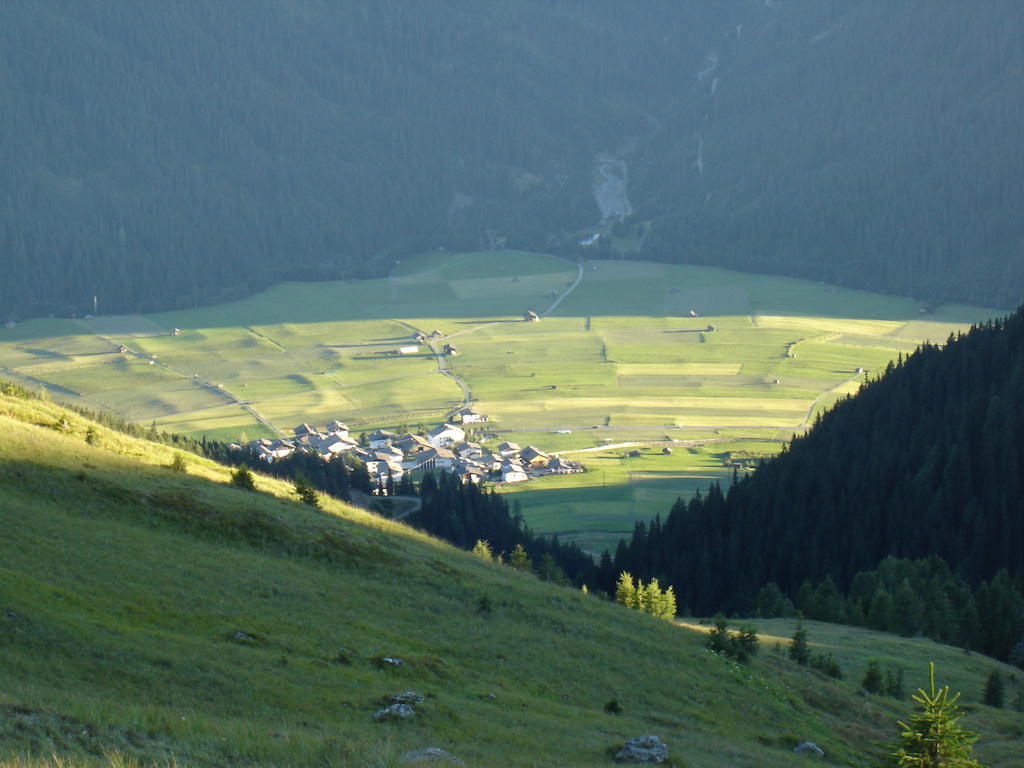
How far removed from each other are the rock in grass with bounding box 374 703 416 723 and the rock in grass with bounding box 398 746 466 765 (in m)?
3.46

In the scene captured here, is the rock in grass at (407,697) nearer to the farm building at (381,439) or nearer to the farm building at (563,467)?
the farm building at (563,467)

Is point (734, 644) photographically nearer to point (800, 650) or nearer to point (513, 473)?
point (800, 650)

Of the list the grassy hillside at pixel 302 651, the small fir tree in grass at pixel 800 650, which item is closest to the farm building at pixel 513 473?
the grassy hillside at pixel 302 651

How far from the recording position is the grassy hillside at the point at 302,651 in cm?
2500

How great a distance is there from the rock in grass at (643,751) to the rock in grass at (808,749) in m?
7.48

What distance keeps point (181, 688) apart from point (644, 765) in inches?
437

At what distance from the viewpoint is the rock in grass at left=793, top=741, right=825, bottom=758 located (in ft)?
120

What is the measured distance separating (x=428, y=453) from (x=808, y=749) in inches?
4311

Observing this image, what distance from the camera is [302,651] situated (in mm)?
33344

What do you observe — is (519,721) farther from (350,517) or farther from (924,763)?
(350,517)

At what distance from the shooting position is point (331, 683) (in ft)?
101

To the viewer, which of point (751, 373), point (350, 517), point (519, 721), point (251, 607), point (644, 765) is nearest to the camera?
point (644, 765)

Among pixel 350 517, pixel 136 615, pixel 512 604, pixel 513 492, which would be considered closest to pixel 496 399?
pixel 513 492

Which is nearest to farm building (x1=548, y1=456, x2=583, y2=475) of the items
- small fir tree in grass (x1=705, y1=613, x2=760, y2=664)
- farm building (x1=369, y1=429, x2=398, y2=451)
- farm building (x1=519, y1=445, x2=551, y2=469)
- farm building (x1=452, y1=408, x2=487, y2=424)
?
farm building (x1=519, y1=445, x2=551, y2=469)
